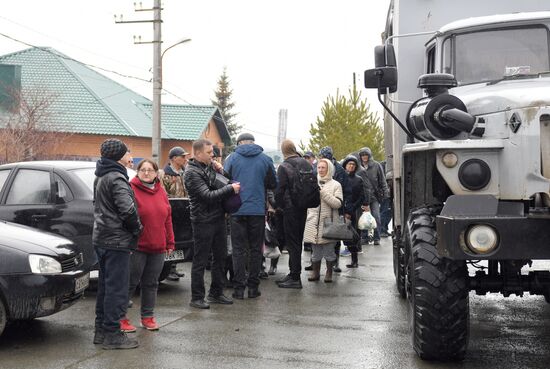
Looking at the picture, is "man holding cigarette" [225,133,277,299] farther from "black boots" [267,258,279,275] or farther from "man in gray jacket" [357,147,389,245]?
"man in gray jacket" [357,147,389,245]

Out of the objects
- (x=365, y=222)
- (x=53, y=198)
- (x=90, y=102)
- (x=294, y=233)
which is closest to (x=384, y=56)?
(x=294, y=233)

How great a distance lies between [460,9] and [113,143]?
4058 millimetres

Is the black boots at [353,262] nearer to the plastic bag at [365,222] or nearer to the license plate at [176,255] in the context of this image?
the plastic bag at [365,222]

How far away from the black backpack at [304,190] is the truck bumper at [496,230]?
14.5 ft

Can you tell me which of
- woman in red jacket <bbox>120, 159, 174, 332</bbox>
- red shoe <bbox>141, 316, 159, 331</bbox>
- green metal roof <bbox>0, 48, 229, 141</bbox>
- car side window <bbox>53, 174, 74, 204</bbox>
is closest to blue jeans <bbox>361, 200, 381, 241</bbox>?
car side window <bbox>53, 174, 74, 204</bbox>

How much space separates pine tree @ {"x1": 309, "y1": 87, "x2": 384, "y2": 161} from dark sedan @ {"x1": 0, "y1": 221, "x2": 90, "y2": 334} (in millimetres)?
39629

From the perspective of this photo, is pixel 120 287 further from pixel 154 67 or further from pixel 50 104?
pixel 50 104

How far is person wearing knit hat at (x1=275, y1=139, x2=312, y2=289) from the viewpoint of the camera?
10086 mm

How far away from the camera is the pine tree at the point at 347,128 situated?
4691cm

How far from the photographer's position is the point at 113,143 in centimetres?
697

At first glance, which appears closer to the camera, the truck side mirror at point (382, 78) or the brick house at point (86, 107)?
the truck side mirror at point (382, 78)

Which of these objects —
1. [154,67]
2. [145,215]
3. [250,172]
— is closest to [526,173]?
[145,215]

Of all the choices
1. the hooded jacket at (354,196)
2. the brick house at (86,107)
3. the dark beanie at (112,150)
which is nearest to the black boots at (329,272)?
the hooded jacket at (354,196)

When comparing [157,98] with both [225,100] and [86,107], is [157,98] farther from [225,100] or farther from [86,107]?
[225,100]
